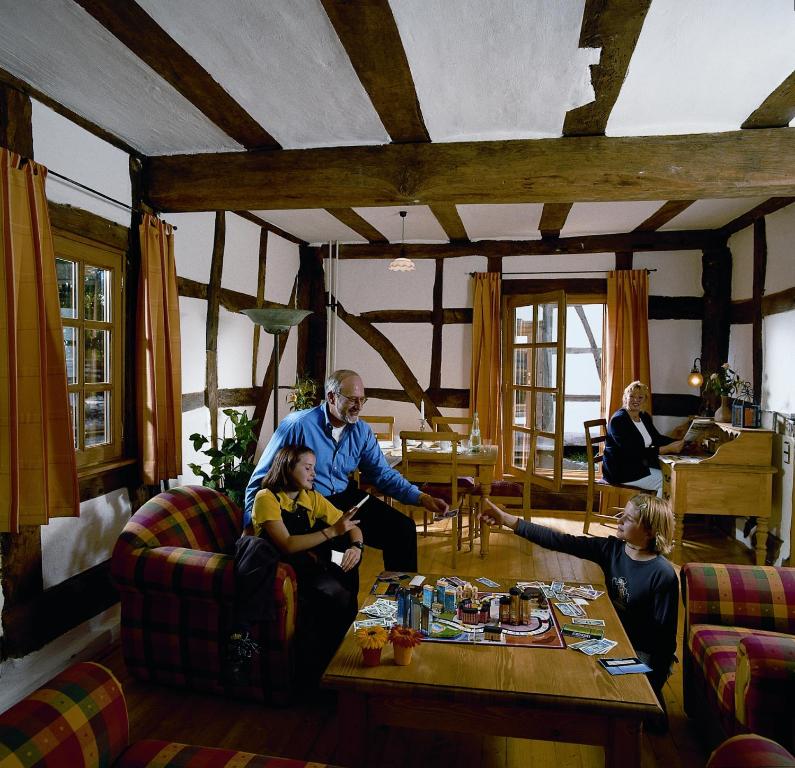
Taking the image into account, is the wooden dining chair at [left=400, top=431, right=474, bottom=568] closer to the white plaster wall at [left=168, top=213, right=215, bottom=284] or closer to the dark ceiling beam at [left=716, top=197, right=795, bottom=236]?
the white plaster wall at [left=168, top=213, right=215, bottom=284]

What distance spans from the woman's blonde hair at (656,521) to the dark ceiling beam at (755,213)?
303 cm

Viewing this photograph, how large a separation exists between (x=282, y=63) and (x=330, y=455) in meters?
1.90

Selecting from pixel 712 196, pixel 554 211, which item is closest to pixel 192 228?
pixel 554 211

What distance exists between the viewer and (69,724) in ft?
4.73

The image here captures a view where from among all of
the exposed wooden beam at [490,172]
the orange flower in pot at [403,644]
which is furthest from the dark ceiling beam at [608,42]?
Answer: the orange flower in pot at [403,644]

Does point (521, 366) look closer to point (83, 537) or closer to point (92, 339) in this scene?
point (92, 339)

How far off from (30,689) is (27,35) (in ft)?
8.80

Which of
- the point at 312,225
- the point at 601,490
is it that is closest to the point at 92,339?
the point at 312,225

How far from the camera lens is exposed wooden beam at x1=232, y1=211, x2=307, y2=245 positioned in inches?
197

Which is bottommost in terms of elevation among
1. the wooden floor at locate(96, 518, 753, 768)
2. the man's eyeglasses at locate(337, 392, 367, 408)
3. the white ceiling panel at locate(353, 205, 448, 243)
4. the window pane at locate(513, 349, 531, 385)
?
the wooden floor at locate(96, 518, 753, 768)

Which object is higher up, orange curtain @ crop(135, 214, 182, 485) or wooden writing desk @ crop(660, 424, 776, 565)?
orange curtain @ crop(135, 214, 182, 485)

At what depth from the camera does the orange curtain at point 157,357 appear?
343 cm

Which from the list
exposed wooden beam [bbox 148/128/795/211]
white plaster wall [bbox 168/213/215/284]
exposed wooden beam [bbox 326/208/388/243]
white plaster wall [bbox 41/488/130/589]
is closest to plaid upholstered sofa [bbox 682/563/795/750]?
exposed wooden beam [bbox 148/128/795/211]

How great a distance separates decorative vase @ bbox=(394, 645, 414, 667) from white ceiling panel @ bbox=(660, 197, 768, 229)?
3964 mm
